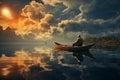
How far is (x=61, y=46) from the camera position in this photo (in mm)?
67812

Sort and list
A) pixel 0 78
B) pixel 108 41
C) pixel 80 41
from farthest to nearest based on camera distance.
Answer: pixel 108 41, pixel 80 41, pixel 0 78

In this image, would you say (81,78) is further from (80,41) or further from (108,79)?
(80,41)

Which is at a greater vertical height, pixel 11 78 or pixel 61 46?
pixel 61 46

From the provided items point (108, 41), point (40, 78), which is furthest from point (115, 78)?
point (108, 41)

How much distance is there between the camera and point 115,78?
22.4 meters

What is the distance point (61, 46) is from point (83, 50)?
32.2 ft

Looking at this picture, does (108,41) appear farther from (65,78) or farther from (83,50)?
(65,78)

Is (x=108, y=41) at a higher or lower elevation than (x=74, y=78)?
higher

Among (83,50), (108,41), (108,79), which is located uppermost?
(108,41)

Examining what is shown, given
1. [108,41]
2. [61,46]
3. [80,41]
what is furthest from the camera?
[108,41]

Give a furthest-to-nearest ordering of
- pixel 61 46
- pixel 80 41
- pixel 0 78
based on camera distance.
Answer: pixel 61 46, pixel 80 41, pixel 0 78

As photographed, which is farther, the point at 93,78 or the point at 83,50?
the point at 83,50

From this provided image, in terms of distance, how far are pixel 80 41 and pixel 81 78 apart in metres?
35.5

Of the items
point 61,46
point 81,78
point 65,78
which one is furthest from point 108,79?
point 61,46
